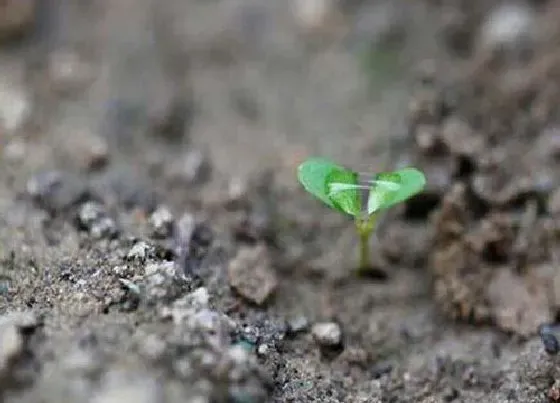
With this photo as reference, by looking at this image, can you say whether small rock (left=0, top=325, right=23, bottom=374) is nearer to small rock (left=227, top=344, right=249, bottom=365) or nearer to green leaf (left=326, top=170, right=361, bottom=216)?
small rock (left=227, top=344, right=249, bottom=365)

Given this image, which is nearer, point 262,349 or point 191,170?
point 262,349

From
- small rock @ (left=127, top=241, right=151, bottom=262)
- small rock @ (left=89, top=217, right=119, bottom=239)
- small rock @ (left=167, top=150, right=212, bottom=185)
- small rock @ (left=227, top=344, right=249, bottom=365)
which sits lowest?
small rock @ (left=227, top=344, right=249, bottom=365)

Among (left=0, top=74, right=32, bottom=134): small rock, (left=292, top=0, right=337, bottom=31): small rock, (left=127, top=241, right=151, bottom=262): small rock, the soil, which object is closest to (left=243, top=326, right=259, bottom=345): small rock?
the soil

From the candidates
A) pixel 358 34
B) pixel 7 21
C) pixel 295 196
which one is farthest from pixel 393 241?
pixel 7 21

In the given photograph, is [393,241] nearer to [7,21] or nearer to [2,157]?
[2,157]

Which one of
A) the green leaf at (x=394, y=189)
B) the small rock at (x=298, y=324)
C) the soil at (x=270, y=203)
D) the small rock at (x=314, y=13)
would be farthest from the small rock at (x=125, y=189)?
the small rock at (x=314, y=13)

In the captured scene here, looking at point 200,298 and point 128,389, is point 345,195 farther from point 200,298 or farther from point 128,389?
point 128,389

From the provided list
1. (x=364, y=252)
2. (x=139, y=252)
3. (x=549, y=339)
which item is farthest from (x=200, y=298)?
(x=549, y=339)
